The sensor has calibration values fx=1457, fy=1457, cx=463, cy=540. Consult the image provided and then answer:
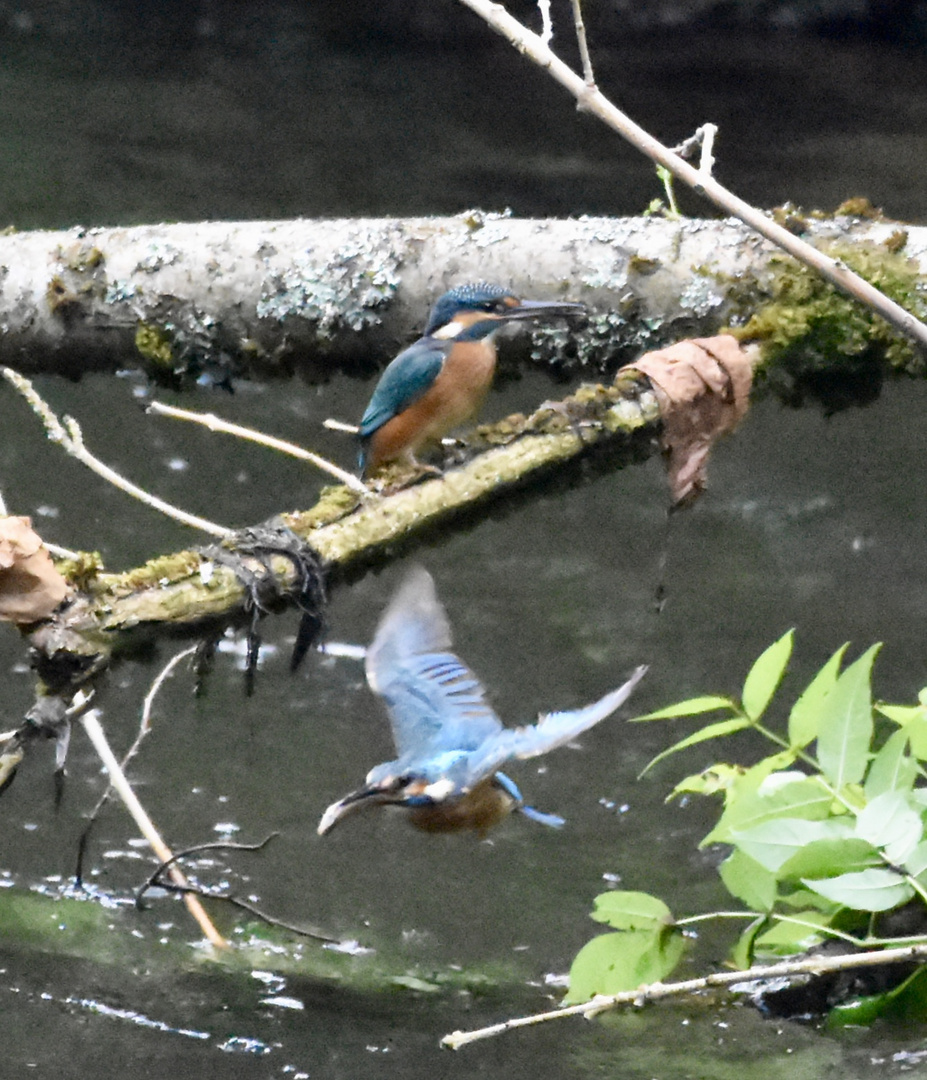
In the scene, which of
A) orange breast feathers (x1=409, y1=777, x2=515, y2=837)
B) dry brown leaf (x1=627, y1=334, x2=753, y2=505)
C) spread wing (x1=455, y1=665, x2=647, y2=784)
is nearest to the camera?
spread wing (x1=455, y1=665, x2=647, y2=784)

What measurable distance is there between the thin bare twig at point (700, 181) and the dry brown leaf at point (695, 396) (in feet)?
0.82

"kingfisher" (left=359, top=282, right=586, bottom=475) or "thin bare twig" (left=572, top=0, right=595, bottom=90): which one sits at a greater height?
"thin bare twig" (left=572, top=0, right=595, bottom=90)

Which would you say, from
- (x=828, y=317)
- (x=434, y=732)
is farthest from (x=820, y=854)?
(x=828, y=317)

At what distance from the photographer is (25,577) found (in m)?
1.47

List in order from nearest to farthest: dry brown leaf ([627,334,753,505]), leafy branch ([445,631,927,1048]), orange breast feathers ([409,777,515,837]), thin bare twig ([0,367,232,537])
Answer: orange breast feathers ([409,777,515,837]), leafy branch ([445,631,927,1048]), thin bare twig ([0,367,232,537]), dry brown leaf ([627,334,753,505])

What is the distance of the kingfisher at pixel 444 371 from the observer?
1871mm

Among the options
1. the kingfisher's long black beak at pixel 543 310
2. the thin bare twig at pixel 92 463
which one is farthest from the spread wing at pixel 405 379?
the thin bare twig at pixel 92 463

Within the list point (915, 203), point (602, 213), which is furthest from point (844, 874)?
point (915, 203)

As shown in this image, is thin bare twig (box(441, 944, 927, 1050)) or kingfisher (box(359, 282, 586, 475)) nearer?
thin bare twig (box(441, 944, 927, 1050))

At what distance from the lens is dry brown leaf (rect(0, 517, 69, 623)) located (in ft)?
4.78

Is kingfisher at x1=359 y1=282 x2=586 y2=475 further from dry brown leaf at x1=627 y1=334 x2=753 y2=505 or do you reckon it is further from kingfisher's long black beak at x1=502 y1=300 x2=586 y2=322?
dry brown leaf at x1=627 y1=334 x2=753 y2=505

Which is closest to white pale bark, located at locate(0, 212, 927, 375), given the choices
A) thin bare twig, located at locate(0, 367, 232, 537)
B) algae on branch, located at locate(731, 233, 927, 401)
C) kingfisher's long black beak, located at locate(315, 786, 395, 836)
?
algae on branch, located at locate(731, 233, 927, 401)

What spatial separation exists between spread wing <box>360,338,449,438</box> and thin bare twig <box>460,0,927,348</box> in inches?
16.7

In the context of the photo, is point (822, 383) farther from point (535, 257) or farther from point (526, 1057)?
point (526, 1057)
